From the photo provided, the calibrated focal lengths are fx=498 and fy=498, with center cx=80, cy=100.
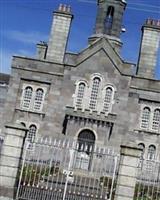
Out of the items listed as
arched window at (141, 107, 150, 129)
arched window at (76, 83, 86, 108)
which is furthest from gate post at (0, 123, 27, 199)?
arched window at (141, 107, 150, 129)

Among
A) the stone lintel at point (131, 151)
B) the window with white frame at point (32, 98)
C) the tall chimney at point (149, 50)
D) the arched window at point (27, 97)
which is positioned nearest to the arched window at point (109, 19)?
the tall chimney at point (149, 50)

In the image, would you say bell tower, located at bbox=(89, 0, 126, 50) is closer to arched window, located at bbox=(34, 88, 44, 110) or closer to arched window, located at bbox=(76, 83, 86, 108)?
arched window, located at bbox=(76, 83, 86, 108)

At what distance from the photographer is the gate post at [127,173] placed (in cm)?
1711

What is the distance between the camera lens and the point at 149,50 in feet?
132

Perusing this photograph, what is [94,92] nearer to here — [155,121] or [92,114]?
[92,114]

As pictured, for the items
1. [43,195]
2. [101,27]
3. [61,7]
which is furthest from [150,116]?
[43,195]

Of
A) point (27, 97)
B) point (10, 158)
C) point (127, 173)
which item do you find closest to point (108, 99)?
point (27, 97)

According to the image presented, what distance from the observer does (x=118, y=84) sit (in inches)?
1478

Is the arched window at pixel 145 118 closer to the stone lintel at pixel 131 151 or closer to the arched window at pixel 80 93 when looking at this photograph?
the arched window at pixel 80 93

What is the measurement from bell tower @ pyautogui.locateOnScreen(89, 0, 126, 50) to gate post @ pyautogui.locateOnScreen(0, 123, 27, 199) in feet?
82.6

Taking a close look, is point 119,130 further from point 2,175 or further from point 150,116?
point 2,175

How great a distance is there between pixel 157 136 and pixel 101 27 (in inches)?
411

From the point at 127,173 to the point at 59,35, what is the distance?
25.1 m

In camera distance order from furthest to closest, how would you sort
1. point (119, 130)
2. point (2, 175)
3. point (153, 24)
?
point (153, 24) → point (119, 130) → point (2, 175)
